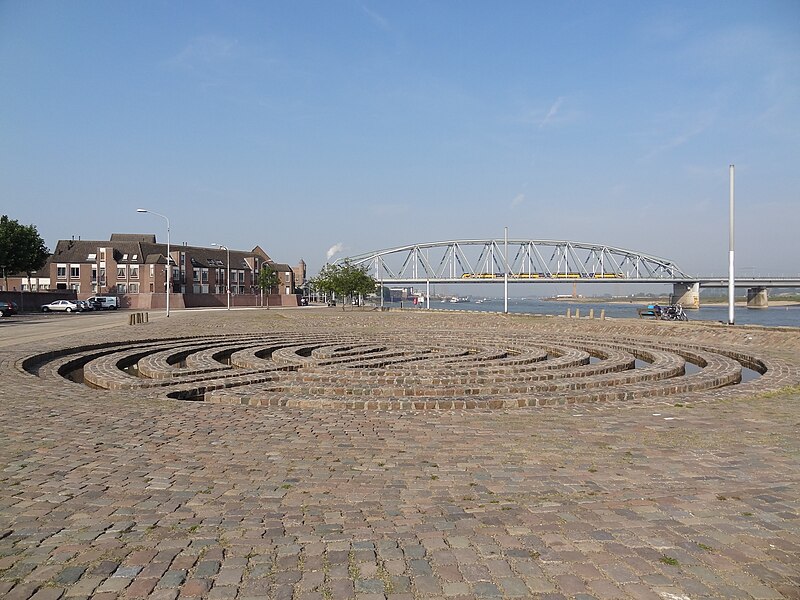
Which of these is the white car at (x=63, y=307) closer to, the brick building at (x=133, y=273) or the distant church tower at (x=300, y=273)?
the brick building at (x=133, y=273)

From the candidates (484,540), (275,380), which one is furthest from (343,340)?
(484,540)

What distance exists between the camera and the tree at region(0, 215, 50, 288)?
63000 mm

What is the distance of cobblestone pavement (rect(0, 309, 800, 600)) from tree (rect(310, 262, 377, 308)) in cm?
6712

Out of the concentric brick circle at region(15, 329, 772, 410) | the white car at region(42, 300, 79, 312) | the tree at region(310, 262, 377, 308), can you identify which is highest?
the tree at region(310, 262, 377, 308)

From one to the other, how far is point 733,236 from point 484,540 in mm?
29709

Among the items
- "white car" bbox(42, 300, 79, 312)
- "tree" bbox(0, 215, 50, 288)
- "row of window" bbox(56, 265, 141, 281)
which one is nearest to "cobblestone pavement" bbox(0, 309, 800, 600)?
"white car" bbox(42, 300, 79, 312)

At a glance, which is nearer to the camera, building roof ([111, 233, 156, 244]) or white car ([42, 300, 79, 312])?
white car ([42, 300, 79, 312])

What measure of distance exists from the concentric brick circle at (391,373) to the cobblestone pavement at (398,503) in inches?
45.9

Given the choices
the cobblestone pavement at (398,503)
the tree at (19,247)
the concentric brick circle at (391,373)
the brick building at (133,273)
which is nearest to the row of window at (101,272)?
the brick building at (133,273)

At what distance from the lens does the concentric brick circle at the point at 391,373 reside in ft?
34.0

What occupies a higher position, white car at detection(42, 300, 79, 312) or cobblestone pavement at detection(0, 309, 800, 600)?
white car at detection(42, 300, 79, 312)

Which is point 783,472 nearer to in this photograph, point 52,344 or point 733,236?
point 52,344

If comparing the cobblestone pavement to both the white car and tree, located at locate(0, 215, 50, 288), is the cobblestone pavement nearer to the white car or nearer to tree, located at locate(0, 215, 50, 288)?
the white car

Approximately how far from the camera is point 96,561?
381 cm
